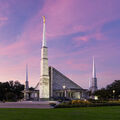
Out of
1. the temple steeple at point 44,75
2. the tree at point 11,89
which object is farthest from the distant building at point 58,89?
the tree at point 11,89

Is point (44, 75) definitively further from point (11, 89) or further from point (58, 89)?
point (11, 89)

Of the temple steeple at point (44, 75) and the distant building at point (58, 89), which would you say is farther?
the distant building at point (58, 89)

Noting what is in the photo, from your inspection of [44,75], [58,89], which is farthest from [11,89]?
[44,75]

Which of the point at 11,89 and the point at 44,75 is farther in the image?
the point at 11,89

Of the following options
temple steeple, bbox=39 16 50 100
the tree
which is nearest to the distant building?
temple steeple, bbox=39 16 50 100

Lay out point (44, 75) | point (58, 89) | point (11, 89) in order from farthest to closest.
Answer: point (11, 89)
point (58, 89)
point (44, 75)

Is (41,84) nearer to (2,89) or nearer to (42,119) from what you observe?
(2,89)

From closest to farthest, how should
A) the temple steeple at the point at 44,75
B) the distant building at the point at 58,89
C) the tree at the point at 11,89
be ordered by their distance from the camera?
1. the temple steeple at the point at 44,75
2. the distant building at the point at 58,89
3. the tree at the point at 11,89

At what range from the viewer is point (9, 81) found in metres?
97.9

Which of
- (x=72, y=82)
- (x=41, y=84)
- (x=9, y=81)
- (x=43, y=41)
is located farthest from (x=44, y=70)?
(x=9, y=81)

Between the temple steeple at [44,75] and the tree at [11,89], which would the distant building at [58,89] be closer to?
the temple steeple at [44,75]

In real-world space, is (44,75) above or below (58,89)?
above

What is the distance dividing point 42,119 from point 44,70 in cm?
4670

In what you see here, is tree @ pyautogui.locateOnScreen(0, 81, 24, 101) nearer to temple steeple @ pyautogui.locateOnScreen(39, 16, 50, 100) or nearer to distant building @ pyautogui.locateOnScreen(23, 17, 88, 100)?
distant building @ pyautogui.locateOnScreen(23, 17, 88, 100)
